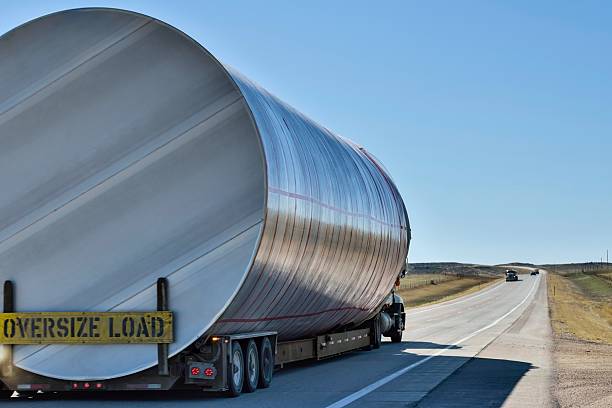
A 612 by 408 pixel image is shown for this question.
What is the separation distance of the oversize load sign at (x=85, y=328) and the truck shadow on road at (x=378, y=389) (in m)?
0.84

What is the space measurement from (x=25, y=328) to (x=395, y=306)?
1698 cm

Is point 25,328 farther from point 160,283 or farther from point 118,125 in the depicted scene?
point 118,125

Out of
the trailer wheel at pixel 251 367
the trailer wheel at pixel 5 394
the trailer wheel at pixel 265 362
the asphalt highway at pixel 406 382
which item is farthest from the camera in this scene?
the trailer wheel at pixel 265 362

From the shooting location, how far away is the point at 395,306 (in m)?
30.0

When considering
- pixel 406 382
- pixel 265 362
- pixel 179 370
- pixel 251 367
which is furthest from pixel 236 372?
pixel 406 382

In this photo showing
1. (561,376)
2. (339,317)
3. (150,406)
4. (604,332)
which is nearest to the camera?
(150,406)

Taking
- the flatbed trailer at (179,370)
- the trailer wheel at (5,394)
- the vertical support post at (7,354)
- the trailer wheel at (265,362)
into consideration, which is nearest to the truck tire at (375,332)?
the trailer wheel at (265,362)

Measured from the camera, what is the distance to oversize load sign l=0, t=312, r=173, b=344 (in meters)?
13.6

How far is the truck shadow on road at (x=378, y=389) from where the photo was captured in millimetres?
13984

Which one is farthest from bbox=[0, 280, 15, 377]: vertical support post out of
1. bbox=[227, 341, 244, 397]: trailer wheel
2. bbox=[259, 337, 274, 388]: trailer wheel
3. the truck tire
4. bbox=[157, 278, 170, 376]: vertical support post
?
the truck tire

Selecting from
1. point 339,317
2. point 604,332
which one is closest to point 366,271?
point 339,317

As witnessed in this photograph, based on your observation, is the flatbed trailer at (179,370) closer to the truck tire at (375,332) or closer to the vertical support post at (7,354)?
the vertical support post at (7,354)

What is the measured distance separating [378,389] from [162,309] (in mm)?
3695

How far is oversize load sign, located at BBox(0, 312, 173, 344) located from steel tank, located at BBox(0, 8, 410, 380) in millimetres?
141
